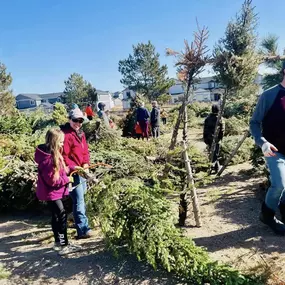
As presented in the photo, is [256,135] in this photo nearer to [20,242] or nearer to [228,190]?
[228,190]

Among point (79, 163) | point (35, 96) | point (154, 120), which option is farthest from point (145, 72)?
point (35, 96)

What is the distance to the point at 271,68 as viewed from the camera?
35.0ft

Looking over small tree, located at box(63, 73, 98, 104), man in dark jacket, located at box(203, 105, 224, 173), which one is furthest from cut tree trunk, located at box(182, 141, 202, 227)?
small tree, located at box(63, 73, 98, 104)

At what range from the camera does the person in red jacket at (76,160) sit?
3963 mm

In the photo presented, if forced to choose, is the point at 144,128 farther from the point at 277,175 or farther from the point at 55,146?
the point at 277,175

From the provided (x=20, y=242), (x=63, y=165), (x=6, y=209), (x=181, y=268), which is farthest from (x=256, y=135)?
(x=6, y=209)

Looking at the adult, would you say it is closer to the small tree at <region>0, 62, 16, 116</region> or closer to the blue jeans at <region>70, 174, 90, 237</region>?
the blue jeans at <region>70, 174, 90, 237</region>

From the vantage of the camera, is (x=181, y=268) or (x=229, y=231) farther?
(x=229, y=231)

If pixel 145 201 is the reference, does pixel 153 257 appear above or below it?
below

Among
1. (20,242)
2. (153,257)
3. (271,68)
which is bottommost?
(20,242)

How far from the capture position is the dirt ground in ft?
9.78

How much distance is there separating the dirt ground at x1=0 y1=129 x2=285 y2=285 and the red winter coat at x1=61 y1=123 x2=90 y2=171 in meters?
0.93

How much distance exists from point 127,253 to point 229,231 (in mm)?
1321

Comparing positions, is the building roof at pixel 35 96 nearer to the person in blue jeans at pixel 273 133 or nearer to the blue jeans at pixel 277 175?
the person in blue jeans at pixel 273 133
